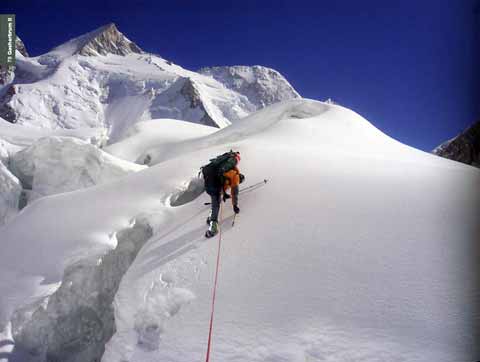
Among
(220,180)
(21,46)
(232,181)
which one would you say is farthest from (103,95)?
(232,181)

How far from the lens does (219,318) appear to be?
383cm

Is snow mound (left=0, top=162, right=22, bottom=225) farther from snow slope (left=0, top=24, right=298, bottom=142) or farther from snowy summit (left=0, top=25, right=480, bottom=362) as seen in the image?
snow slope (left=0, top=24, right=298, bottom=142)

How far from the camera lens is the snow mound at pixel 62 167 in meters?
13.2

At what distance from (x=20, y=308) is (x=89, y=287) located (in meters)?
0.93

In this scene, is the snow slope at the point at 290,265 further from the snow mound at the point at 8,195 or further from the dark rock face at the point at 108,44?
the dark rock face at the point at 108,44

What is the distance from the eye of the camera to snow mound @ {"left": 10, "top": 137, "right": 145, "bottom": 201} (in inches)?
519

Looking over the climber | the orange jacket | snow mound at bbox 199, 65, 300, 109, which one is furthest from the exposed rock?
the orange jacket

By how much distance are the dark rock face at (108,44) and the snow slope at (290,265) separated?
15439 cm

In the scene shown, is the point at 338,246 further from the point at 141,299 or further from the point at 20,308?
the point at 20,308

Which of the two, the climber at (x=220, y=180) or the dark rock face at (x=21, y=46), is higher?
the dark rock face at (x=21, y=46)

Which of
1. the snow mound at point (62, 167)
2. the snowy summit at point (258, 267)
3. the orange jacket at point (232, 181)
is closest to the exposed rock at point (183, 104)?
the snow mound at point (62, 167)

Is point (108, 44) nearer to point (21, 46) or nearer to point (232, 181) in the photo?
point (21, 46)

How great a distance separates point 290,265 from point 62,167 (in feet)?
40.6

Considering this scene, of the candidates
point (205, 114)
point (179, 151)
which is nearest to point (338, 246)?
point (179, 151)
